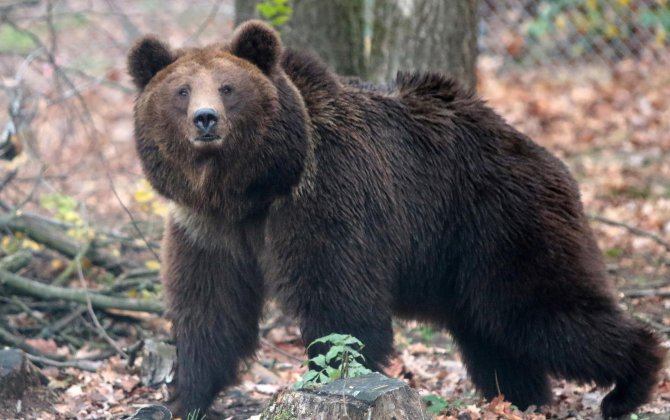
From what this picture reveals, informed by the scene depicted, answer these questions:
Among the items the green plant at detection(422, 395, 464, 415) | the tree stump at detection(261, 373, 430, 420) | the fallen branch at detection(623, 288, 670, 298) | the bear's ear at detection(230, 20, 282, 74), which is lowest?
the green plant at detection(422, 395, 464, 415)

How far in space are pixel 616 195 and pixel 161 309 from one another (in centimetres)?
548

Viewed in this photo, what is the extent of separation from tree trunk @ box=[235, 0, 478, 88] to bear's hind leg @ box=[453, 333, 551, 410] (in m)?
2.44

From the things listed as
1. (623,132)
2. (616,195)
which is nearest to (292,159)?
(616,195)

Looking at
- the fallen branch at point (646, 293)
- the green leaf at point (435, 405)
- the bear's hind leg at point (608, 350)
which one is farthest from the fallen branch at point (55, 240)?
the fallen branch at point (646, 293)

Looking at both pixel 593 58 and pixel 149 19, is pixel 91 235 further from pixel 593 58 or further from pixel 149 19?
pixel 593 58

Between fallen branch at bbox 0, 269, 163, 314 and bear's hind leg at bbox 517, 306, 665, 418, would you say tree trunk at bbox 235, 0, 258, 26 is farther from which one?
bear's hind leg at bbox 517, 306, 665, 418

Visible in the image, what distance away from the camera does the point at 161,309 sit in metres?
6.93

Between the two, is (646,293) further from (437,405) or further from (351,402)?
(351,402)

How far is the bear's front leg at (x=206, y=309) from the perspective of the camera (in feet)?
18.2

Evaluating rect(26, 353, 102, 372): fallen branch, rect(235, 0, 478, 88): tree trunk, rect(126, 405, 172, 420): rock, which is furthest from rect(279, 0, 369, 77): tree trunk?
rect(126, 405, 172, 420): rock

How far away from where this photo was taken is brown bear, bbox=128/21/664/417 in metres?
5.24

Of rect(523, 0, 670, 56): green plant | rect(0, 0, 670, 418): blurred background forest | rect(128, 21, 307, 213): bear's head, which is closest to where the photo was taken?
rect(128, 21, 307, 213): bear's head

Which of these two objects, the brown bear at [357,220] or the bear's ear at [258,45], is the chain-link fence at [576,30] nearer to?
the brown bear at [357,220]

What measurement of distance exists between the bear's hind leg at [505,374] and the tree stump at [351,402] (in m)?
1.91
